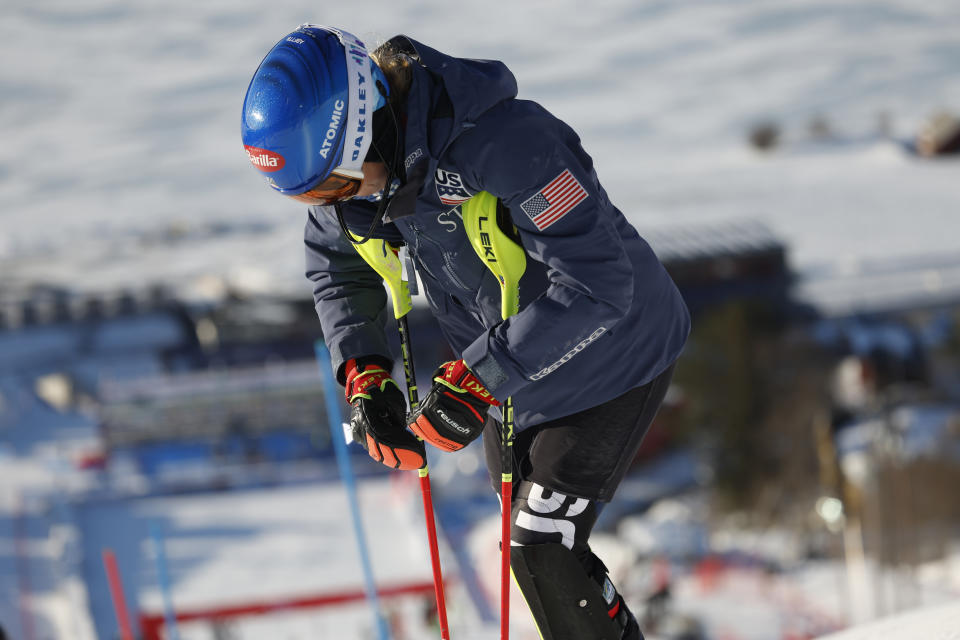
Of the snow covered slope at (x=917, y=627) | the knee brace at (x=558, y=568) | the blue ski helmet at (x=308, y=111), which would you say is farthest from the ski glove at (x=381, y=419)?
the snow covered slope at (x=917, y=627)

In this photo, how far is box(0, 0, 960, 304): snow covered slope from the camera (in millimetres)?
47500

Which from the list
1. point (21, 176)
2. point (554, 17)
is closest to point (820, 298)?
point (21, 176)

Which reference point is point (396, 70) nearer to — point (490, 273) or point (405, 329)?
point (490, 273)

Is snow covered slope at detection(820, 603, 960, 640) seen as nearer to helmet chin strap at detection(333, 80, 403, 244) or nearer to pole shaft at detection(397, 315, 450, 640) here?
pole shaft at detection(397, 315, 450, 640)

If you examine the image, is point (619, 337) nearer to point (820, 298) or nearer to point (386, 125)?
point (386, 125)

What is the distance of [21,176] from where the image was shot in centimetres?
7400

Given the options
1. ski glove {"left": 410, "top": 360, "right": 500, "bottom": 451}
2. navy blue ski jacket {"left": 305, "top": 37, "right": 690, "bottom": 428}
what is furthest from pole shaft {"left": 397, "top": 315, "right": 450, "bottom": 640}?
ski glove {"left": 410, "top": 360, "right": 500, "bottom": 451}

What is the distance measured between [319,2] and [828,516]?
4004 inches

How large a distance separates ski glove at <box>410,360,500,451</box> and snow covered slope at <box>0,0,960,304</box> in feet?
106

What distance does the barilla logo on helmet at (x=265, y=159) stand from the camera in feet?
7.20

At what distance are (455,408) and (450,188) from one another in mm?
545

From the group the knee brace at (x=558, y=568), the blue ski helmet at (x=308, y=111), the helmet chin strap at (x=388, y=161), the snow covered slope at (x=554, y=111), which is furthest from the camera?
the snow covered slope at (x=554, y=111)

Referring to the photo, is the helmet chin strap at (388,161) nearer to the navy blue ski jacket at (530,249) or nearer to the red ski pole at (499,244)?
the navy blue ski jacket at (530,249)

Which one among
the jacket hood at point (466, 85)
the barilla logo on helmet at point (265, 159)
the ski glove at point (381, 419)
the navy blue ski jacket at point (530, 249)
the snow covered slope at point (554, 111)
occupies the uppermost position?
the jacket hood at point (466, 85)
